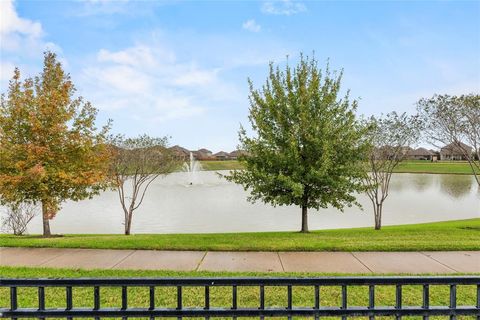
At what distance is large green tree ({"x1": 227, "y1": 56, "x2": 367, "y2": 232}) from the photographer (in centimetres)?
937

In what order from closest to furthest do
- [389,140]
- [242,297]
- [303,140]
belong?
[242,297], [303,140], [389,140]

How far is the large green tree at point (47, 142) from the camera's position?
9320 mm

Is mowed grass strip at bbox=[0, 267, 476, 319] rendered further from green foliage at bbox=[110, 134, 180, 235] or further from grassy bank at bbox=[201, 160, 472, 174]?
grassy bank at bbox=[201, 160, 472, 174]

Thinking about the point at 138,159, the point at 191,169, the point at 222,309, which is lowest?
the point at 191,169

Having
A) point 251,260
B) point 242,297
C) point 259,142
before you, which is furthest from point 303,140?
point 242,297

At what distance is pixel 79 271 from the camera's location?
5.29 m

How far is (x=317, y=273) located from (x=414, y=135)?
37.1ft

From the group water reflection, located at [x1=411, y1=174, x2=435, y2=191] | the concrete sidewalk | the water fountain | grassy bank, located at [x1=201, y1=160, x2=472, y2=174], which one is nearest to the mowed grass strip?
the concrete sidewalk

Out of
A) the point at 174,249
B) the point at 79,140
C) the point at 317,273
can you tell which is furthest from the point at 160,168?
the point at 317,273

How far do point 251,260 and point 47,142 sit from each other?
7429 millimetres

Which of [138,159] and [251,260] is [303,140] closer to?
[251,260]

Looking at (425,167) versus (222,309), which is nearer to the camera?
(222,309)

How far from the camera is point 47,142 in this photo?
9703mm

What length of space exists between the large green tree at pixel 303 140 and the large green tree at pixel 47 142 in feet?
16.4
